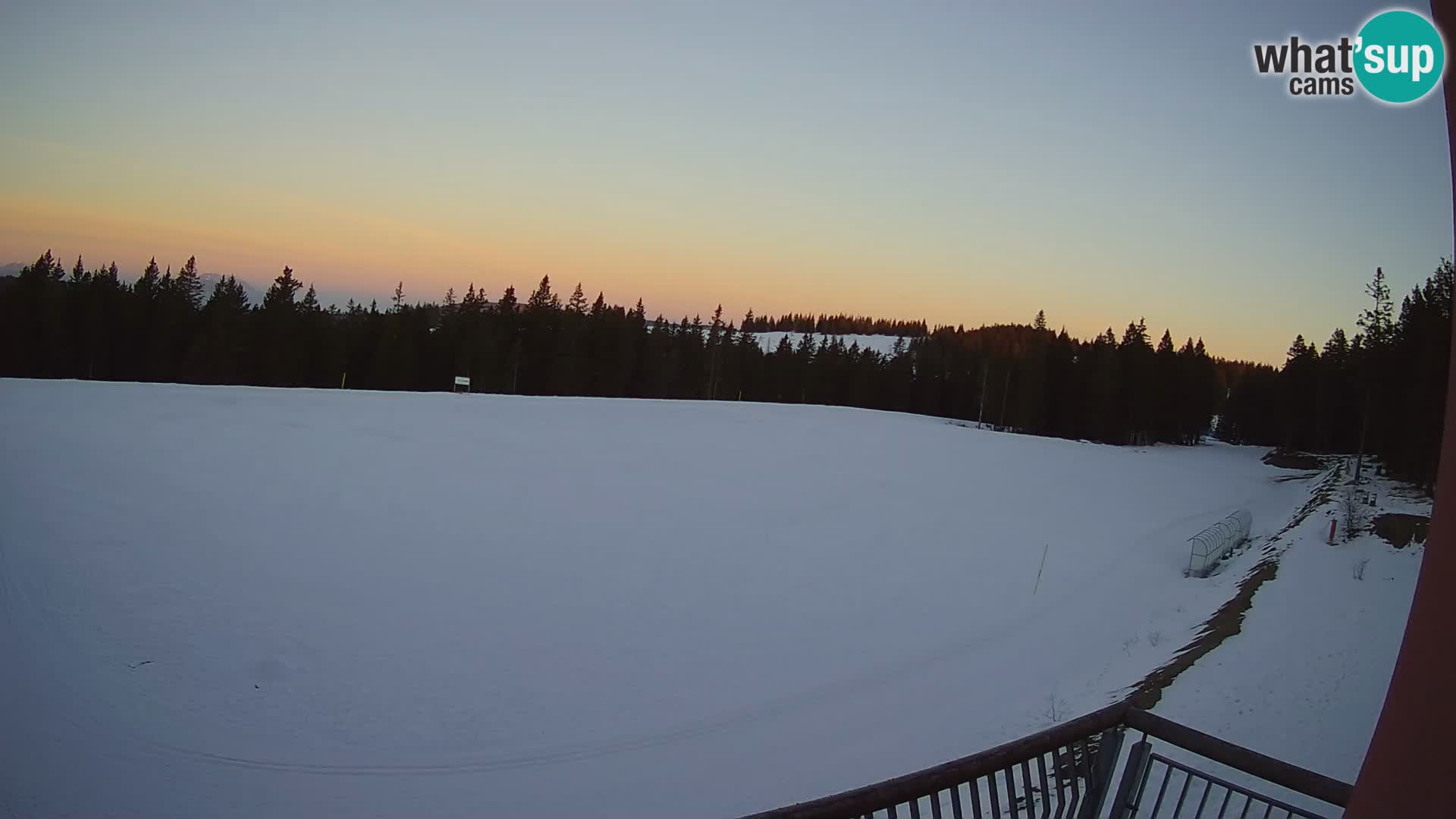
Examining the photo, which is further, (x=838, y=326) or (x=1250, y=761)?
(x=838, y=326)

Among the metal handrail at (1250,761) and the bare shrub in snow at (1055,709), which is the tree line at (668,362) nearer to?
the bare shrub in snow at (1055,709)

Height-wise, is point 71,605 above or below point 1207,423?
below

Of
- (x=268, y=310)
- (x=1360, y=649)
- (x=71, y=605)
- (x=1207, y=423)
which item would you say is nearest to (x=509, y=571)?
(x=71, y=605)

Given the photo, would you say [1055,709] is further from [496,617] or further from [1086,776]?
[496,617]

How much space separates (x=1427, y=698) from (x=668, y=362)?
5363 cm

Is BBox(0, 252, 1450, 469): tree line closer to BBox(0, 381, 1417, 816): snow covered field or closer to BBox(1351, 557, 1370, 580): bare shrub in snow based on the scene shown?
BBox(1351, 557, 1370, 580): bare shrub in snow

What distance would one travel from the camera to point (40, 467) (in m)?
12.4

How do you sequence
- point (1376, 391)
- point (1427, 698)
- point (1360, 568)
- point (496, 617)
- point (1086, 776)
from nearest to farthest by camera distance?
point (1427, 698) < point (1086, 776) < point (496, 617) < point (1360, 568) < point (1376, 391)

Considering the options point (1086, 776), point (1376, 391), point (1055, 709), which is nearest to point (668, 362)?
point (1376, 391)

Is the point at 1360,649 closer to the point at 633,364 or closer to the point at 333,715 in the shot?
the point at 333,715

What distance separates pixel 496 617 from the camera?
11430mm

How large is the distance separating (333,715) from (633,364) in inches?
1761

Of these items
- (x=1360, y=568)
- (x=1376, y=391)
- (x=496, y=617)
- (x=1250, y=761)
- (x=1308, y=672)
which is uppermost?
(x=1376, y=391)

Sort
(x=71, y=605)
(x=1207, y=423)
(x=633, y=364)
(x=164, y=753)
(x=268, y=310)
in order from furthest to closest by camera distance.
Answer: (x=1207, y=423), (x=633, y=364), (x=268, y=310), (x=71, y=605), (x=164, y=753)
